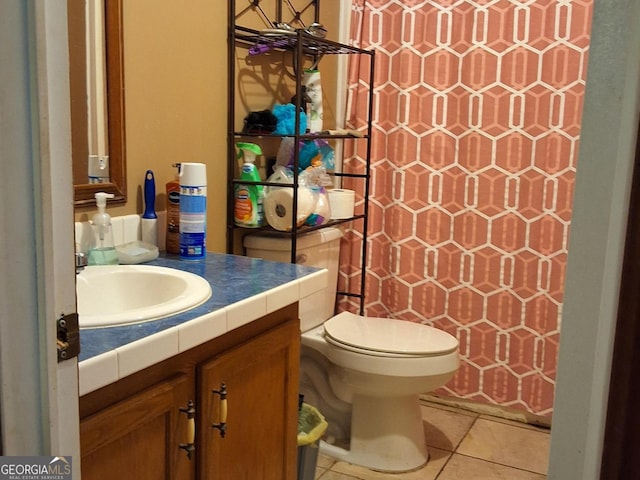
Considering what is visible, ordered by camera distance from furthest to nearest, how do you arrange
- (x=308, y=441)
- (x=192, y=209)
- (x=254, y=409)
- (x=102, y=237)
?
1. (x=308, y=441)
2. (x=192, y=209)
3. (x=102, y=237)
4. (x=254, y=409)

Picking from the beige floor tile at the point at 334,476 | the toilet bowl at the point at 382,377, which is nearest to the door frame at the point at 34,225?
the toilet bowl at the point at 382,377

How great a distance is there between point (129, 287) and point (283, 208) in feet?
2.18

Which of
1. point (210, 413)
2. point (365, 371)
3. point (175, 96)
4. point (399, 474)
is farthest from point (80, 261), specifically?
point (399, 474)

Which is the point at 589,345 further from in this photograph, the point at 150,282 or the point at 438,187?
the point at 438,187

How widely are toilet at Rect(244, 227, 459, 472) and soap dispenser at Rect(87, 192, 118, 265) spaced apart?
634 mm

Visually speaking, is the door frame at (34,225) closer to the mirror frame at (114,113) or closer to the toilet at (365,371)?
the mirror frame at (114,113)

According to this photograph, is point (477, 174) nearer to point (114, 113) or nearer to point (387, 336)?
point (387, 336)

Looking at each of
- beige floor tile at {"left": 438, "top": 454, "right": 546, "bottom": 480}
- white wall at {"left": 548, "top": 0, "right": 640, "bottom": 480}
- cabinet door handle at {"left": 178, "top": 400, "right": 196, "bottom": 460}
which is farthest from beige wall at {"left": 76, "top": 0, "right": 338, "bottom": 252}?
white wall at {"left": 548, "top": 0, "right": 640, "bottom": 480}

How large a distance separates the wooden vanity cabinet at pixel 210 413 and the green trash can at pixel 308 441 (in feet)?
0.56

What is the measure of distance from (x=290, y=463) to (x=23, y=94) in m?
1.18

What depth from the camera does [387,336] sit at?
2.14 m

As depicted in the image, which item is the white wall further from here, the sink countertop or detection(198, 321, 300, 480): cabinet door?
detection(198, 321, 300, 480): cabinet door

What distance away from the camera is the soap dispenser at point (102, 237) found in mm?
1527

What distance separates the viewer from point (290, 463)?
1.60 metres
